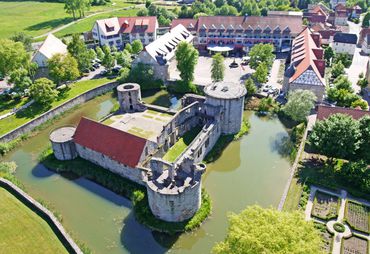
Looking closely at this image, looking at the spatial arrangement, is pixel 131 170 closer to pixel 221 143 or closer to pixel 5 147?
pixel 221 143

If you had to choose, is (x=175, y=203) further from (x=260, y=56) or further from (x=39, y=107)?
(x=260, y=56)

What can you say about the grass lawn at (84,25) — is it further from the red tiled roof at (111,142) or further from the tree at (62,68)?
the red tiled roof at (111,142)

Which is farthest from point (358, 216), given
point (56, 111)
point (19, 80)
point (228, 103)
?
point (19, 80)

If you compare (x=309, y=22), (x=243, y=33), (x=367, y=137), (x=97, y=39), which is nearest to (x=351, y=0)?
(x=309, y=22)

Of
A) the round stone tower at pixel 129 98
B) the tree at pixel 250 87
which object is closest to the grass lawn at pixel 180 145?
the round stone tower at pixel 129 98

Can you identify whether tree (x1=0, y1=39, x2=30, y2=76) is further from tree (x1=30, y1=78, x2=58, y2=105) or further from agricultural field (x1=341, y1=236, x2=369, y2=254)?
agricultural field (x1=341, y1=236, x2=369, y2=254)

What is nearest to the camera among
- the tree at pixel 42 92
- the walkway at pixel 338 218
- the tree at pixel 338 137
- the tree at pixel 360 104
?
the walkway at pixel 338 218

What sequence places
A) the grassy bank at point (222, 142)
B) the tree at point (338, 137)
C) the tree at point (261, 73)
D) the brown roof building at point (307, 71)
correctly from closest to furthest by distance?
the tree at point (338, 137) → the grassy bank at point (222, 142) → the brown roof building at point (307, 71) → the tree at point (261, 73)
